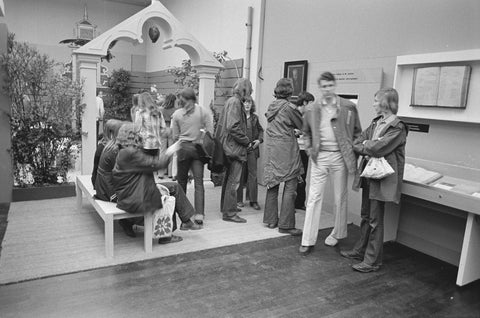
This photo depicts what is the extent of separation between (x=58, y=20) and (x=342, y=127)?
37.4 ft

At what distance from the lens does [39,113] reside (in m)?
5.31

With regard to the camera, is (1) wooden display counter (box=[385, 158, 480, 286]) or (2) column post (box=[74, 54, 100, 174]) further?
(2) column post (box=[74, 54, 100, 174])

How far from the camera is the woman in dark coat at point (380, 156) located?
3352mm

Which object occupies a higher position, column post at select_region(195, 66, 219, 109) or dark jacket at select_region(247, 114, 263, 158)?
column post at select_region(195, 66, 219, 109)

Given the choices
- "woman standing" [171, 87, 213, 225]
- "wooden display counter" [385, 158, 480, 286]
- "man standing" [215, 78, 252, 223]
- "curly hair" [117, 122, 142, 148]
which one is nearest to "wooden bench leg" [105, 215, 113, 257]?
"curly hair" [117, 122, 142, 148]

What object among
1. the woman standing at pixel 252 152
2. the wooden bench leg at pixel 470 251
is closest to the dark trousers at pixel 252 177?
the woman standing at pixel 252 152

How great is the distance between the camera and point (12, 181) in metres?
5.21

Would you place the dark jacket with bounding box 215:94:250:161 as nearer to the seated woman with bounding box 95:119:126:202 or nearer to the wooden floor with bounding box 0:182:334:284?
the wooden floor with bounding box 0:182:334:284

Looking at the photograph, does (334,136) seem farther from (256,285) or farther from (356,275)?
(256,285)

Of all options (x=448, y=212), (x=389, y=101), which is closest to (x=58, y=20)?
(x=389, y=101)

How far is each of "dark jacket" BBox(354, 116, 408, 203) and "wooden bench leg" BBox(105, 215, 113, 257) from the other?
2.32m

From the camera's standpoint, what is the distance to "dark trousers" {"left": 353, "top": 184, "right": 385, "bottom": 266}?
3.51 m

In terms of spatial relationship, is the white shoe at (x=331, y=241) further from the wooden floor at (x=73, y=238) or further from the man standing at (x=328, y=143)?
the wooden floor at (x=73, y=238)

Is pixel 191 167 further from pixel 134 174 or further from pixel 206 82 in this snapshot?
pixel 206 82
